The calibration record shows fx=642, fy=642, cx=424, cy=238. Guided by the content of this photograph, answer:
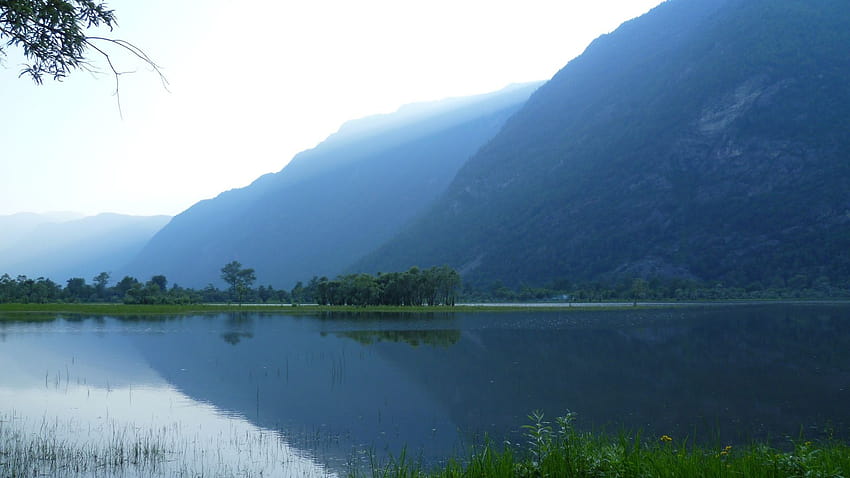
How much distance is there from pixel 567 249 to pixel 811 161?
229 feet

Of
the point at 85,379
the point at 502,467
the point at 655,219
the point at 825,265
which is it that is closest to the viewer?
the point at 502,467

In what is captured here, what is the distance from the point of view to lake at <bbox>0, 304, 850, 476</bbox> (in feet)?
60.2

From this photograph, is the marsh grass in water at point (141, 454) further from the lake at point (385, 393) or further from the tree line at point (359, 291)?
the tree line at point (359, 291)

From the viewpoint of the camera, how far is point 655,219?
610 ft

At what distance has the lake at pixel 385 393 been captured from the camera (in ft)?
60.2

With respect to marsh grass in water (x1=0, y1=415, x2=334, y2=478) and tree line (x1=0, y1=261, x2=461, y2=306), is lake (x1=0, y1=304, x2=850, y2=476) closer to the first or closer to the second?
marsh grass in water (x1=0, y1=415, x2=334, y2=478)

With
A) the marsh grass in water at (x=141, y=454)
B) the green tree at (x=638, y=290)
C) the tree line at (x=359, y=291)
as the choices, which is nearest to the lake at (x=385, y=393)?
the marsh grass in water at (x=141, y=454)

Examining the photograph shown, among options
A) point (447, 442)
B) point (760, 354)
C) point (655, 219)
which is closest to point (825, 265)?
point (655, 219)

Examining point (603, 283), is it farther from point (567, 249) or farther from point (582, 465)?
point (582, 465)

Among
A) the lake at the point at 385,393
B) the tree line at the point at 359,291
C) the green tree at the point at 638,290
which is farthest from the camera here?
the green tree at the point at 638,290

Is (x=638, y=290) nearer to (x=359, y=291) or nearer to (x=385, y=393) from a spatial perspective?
(x=359, y=291)

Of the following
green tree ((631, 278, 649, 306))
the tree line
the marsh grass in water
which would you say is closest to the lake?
the marsh grass in water

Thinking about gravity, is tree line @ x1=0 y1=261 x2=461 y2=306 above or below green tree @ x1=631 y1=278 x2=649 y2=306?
above

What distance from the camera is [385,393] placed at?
87.4ft
